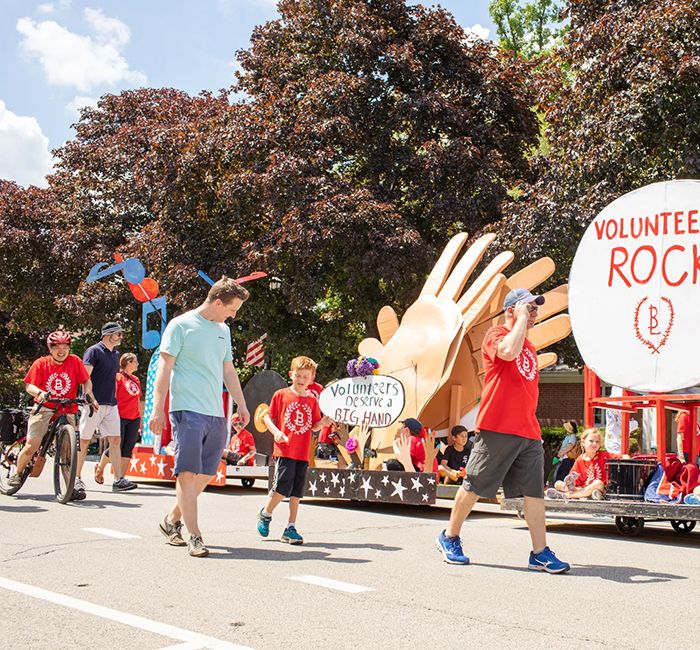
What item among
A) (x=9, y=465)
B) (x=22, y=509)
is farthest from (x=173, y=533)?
(x=9, y=465)

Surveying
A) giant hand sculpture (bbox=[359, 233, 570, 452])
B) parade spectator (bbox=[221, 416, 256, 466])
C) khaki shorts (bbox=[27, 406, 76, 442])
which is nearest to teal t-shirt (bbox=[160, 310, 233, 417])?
khaki shorts (bbox=[27, 406, 76, 442])

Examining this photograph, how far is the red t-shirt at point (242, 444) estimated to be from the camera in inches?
575

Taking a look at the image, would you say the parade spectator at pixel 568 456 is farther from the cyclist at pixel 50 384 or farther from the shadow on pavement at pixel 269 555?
the cyclist at pixel 50 384

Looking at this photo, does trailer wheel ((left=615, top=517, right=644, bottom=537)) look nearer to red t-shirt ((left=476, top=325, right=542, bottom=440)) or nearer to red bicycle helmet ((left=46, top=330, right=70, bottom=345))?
red t-shirt ((left=476, top=325, right=542, bottom=440))

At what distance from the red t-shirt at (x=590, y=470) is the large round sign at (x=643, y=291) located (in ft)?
3.12

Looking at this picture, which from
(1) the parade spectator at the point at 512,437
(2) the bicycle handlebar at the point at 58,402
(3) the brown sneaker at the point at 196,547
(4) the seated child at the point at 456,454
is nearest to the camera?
(1) the parade spectator at the point at 512,437

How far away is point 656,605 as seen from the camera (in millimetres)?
5684

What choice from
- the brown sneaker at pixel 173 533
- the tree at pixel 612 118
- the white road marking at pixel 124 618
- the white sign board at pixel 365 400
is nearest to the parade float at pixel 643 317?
the white sign board at pixel 365 400

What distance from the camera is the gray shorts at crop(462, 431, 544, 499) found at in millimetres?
6816

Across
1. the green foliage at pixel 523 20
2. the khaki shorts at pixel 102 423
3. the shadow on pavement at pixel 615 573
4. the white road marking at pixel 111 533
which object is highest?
the green foliage at pixel 523 20

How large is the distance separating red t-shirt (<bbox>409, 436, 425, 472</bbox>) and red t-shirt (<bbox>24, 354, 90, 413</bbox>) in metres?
3.94

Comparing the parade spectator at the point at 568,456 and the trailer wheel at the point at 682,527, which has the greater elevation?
the parade spectator at the point at 568,456

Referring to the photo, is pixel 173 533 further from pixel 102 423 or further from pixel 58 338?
pixel 102 423

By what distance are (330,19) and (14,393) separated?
28662mm
